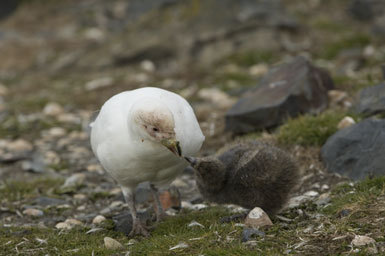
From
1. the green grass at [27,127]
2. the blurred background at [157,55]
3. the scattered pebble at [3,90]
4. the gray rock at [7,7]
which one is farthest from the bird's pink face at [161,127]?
the gray rock at [7,7]

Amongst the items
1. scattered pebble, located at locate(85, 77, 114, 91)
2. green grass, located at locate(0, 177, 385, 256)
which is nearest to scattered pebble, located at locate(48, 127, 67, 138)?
scattered pebble, located at locate(85, 77, 114, 91)

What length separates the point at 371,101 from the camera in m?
7.22

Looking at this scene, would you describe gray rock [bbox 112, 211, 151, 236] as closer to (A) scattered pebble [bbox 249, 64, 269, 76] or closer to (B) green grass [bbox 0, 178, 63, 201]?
(B) green grass [bbox 0, 178, 63, 201]

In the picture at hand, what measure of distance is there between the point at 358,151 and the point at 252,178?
1.41 m

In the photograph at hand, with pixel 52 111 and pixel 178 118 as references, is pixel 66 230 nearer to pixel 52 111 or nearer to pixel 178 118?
pixel 178 118

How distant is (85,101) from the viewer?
1154cm

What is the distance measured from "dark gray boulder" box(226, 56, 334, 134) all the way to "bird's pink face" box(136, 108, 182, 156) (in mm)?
3154

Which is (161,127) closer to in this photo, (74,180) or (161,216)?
(161,216)

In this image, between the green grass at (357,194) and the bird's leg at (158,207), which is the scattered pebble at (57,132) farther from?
the green grass at (357,194)

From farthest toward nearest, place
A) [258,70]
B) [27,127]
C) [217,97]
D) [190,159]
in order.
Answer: [258,70], [217,97], [27,127], [190,159]

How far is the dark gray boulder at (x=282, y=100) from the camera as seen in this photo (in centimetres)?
782

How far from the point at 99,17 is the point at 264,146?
12.5 meters

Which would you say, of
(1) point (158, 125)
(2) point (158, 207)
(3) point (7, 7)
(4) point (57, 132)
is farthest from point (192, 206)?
(3) point (7, 7)

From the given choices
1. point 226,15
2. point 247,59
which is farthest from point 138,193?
point 226,15
